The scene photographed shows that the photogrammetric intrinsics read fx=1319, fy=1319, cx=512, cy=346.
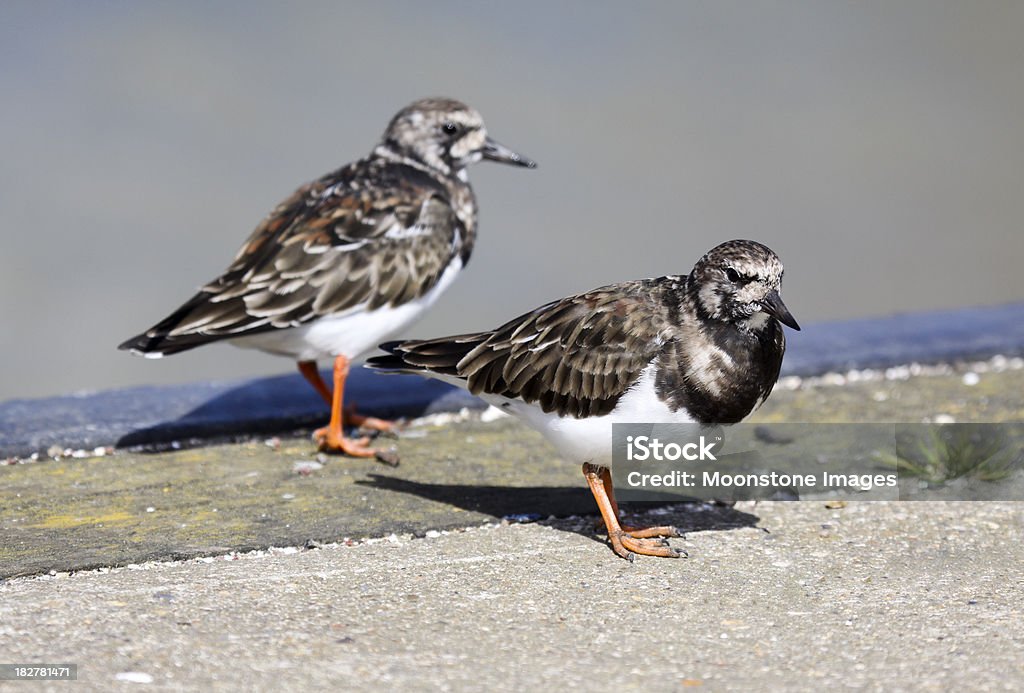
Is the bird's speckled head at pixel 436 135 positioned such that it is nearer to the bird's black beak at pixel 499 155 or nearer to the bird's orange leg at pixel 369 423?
the bird's black beak at pixel 499 155

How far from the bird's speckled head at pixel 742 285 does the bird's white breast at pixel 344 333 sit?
72.8 inches

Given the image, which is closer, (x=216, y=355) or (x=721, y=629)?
(x=721, y=629)

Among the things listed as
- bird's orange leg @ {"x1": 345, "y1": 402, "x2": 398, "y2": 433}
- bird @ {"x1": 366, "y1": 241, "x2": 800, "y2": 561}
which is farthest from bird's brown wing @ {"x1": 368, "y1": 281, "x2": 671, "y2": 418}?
bird's orange leg @ {"x1": 345, "y1": 402, "x2": 398, "y2": 433}

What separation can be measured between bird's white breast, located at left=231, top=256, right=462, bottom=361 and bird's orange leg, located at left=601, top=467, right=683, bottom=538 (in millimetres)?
1471

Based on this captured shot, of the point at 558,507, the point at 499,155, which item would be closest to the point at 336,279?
the point at 499,155

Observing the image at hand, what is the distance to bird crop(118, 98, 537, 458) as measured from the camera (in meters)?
5.57

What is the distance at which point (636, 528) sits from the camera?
15.2 ft

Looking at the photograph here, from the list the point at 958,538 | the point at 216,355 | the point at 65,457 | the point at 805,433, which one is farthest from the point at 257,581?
the point at 216,355

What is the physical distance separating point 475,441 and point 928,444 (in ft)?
6.21

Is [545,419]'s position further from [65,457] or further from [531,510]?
[65,457]

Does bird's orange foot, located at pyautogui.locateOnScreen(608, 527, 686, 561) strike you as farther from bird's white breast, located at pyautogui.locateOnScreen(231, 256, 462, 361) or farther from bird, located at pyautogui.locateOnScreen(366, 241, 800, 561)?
bird's white breast, located at pyautogui.locateOnScreen(231, 256, 462, 361)

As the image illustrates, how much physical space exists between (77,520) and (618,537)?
185 centimetres

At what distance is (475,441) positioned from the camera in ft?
18.7

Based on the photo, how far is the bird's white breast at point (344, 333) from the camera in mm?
5656
